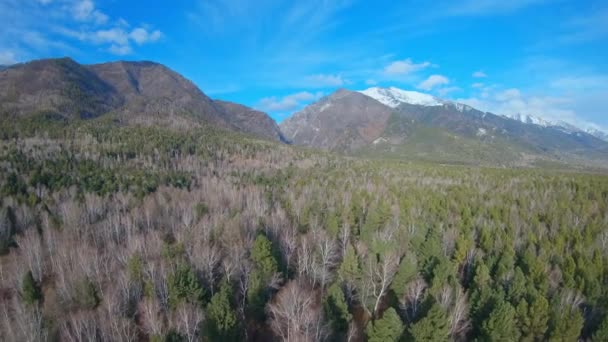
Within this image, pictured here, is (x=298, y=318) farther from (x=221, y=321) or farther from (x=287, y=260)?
Answer: (x=287, y=260)

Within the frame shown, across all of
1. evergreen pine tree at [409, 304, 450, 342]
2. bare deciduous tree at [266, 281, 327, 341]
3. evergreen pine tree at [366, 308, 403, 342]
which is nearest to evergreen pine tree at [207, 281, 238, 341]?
bare deciduous tree at [266, 281, 327, 341]

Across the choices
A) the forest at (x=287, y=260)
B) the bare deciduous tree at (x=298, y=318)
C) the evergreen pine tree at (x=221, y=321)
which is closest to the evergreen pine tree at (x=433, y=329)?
the forest at (x=287, y=260)

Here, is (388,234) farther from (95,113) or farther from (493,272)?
(95,113)

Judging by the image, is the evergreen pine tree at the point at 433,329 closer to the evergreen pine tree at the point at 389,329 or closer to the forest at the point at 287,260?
the forest at the point at 287,260

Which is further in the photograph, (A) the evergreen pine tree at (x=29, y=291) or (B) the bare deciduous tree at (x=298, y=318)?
(A) the evergreen pine tree at (x=29, y=291)

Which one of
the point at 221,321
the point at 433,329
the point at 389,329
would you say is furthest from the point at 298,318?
the point at 433,329

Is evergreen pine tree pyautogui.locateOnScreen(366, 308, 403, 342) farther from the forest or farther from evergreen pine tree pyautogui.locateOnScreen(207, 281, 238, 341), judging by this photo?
evergreen pine tree pyautogui.locateOnScreen(207, 281, 238, 341)

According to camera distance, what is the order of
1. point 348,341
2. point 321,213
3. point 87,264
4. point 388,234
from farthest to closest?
point 321,213
point 388,234
point 87,264
point 348,341

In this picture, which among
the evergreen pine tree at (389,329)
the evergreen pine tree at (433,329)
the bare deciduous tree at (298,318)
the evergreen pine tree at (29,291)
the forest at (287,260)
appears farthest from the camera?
the evergreen pine tree at (29,291)

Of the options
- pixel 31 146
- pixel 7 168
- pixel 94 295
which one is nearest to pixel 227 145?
pixel 31 146
